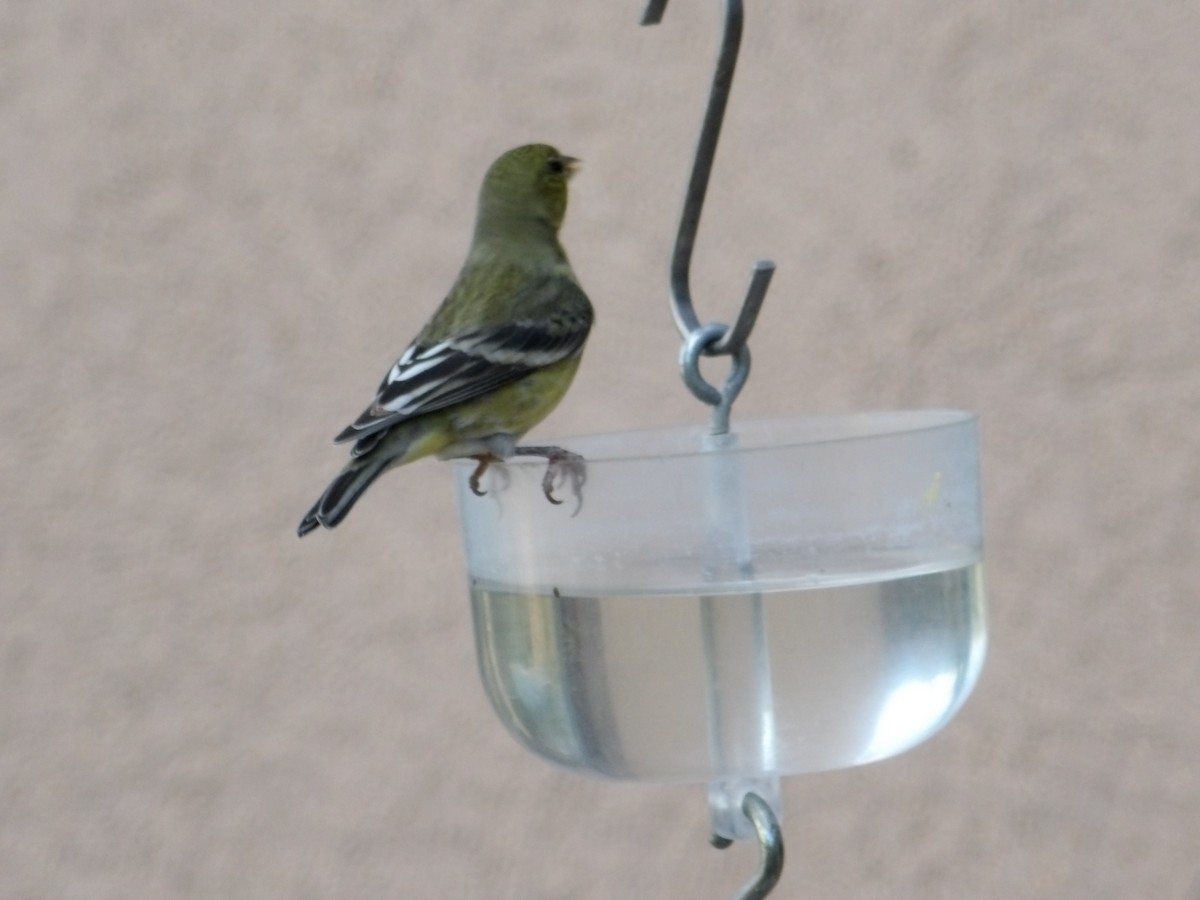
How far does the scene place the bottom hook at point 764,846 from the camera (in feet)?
3.00

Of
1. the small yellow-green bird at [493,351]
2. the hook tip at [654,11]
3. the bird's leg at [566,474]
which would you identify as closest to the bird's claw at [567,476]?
the bird's leg at [566,474]

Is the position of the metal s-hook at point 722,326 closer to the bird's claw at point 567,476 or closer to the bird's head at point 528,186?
the bird's claw at point 567,476

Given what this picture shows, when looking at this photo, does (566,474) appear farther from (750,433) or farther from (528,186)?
(528,186)

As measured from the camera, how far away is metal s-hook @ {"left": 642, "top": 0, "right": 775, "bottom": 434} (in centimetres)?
89

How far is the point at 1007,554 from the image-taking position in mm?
1870

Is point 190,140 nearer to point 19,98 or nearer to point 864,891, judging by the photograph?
point 19,98

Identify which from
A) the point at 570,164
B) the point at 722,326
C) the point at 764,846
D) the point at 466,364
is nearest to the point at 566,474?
the point at 722,326

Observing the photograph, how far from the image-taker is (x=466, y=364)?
4.36 feet

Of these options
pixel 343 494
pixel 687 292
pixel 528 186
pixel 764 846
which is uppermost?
pixel 528 186

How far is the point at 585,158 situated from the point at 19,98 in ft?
2.22

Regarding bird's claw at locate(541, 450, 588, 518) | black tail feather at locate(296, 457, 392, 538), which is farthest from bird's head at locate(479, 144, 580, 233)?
bird's claw at locate(541, 450, 588, 518)

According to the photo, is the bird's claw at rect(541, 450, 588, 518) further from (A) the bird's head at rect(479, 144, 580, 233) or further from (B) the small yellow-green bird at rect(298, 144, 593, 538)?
(A) the bird's head at rect(479, 144, 580, 233)

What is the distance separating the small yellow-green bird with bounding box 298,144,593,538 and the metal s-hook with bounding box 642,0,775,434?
177 millimetres

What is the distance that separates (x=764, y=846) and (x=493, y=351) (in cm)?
55
